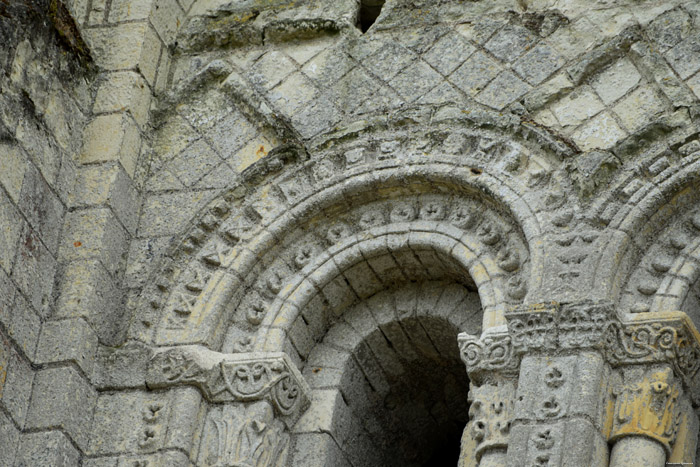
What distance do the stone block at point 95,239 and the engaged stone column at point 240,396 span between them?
76 centimetres

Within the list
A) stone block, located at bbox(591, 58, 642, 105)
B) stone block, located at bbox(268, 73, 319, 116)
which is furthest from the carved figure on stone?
stone block, located at bbox(591, 58, 642, 105)

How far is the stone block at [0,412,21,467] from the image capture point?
8238 mm

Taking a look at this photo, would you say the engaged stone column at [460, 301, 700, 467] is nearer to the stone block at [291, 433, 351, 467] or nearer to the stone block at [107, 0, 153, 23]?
the stone block at [291, 433, 351, 467]

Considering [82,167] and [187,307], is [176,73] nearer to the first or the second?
[82,167]

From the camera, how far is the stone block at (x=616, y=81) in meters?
8.97

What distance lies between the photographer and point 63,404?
8.46m

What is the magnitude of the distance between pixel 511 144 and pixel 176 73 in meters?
2.49

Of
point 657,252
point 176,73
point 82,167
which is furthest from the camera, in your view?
point 176,73

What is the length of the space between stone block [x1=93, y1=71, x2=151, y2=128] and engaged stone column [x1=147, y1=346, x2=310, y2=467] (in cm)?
179

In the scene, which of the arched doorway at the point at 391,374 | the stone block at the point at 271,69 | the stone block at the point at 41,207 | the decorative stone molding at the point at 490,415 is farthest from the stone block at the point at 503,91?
the stone block at the point at 41,207

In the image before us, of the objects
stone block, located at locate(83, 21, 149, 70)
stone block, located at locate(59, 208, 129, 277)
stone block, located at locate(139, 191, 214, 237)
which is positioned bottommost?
stone block, located at locate(59, 208, 129, 277)

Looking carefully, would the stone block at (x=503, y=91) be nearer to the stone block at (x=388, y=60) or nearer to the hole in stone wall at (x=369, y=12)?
the stone block at (x=388, y=60)

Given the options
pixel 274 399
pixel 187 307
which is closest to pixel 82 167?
pixel 187 307

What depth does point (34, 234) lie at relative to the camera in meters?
8.97
